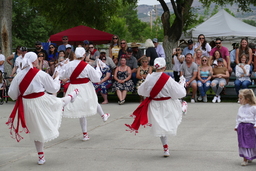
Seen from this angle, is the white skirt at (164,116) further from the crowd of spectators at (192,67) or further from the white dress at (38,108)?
the crowd of spectators at (192,67)

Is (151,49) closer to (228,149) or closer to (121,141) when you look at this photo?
(121,141)

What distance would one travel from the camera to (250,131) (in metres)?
6.54

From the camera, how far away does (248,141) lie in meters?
6.50

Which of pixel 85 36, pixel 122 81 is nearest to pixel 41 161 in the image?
pixel 122 81

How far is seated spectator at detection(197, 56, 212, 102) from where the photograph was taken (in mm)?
14297

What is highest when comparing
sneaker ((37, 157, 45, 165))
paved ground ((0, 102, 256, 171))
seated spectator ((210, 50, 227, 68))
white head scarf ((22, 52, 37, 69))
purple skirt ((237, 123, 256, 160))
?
white head scarf ((22, 52, 37, 69))

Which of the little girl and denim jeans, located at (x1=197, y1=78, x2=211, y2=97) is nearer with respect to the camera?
the little girl

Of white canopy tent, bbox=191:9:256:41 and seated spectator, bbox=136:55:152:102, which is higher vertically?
white canopy tent, bbox=191:9:256:41

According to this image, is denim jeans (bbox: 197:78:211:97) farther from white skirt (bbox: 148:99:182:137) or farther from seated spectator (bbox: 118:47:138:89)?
white skirt (bbox: 148:99:182:137)

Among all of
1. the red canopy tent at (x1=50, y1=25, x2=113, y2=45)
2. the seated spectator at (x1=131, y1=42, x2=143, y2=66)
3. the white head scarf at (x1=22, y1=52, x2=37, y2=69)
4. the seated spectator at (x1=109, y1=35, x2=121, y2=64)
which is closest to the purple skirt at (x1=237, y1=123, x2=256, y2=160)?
the white head scarf at (x1=22, y1=52, x2=37, y2=69)

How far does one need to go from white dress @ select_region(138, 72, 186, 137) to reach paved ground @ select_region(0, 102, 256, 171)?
46 centimetres

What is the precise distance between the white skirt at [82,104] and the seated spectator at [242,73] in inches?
256

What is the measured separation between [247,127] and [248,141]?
0.21 meters

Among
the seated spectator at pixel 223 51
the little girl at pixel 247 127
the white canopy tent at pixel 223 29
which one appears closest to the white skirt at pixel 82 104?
the little girl at pixel 247 127
